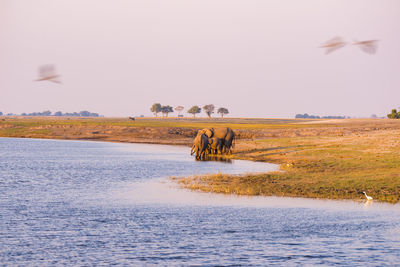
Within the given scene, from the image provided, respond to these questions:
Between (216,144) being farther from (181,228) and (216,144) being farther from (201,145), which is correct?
(181,228)

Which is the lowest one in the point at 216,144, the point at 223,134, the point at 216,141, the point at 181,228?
the point at 181,228

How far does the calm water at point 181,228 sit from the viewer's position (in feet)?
51.6

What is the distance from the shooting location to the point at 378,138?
52281 mm

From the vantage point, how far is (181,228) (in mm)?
19531

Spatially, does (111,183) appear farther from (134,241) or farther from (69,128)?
(69,128)

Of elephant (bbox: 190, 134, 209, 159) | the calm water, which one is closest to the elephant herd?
elephant (bbox: 190, 134, 209, 159)

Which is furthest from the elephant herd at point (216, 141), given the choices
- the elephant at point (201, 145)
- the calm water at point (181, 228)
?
the calm water at point (181, 228)

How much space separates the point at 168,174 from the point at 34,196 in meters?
12.9

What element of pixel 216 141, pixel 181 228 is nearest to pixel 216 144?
pixel 216 141

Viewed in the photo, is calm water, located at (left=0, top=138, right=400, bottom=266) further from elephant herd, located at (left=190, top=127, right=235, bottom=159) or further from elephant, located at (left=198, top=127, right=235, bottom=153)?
elephant, located at (left=198, top=127, right=235, bottom=153)

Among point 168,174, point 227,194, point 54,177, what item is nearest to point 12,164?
point 54,177

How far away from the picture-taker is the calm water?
15727 millimetres

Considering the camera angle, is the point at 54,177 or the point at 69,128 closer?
the point at 54,177

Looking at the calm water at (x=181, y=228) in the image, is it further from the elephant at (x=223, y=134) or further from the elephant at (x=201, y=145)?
the elephant at (x=223, y=134)
